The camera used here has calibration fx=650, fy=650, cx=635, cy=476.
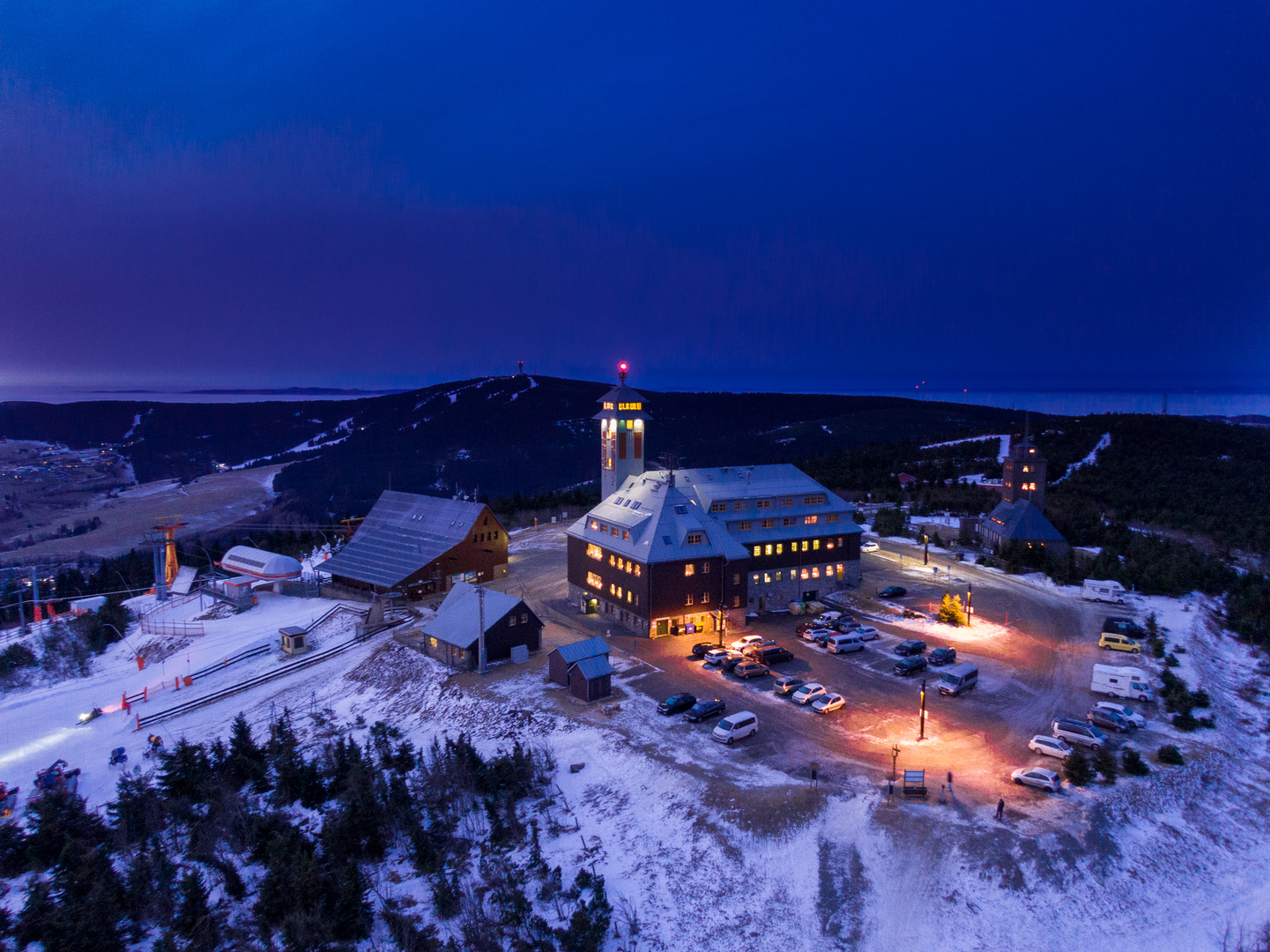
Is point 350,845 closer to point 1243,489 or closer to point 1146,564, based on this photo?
point 1146,564

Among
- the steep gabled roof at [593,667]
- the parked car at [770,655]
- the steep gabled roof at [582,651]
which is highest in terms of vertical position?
the steep gabled roof at [582,651]

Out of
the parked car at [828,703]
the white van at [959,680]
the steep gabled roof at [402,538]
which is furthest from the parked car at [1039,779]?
the steep gabled roof at [402,538]

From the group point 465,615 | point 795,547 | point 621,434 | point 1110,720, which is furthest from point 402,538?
point 1110,720

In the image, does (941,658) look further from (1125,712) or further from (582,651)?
(582,651)

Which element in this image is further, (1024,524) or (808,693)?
(1024,524)

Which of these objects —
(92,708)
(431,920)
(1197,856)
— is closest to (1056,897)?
(1197,856)

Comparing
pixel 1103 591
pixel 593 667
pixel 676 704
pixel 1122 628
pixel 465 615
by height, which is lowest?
pixel 676 704

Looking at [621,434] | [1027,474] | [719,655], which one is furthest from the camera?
[1027,474]

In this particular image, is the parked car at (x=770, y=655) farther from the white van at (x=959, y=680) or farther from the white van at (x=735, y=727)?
the white van at (x=959, y=680)
